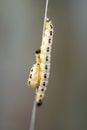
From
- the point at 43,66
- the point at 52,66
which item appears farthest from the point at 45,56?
the point at 52,66

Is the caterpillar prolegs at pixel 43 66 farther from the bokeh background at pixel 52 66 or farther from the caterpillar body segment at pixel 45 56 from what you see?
the bokeh background at pixel 52 66

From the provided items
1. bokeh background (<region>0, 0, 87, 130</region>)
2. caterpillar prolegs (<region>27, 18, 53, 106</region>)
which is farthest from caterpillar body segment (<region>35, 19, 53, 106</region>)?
bokeh background (<region>0, 0, 87, 130</region>)

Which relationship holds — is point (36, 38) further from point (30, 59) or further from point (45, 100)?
point (45, 100)

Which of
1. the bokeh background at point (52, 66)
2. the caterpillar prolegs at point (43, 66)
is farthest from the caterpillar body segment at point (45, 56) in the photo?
the bokeh background at point (52, 66)

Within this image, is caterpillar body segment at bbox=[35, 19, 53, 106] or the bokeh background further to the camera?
the bokeh background

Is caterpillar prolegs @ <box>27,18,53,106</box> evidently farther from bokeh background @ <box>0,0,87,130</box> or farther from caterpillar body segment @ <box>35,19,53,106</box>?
bokeh background @ <box>0,0,87,130</box>

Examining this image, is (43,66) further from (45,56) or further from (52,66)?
(52,66)

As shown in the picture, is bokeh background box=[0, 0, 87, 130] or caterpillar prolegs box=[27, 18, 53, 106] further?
bokeh background box=[0, 0, 87, 130]
